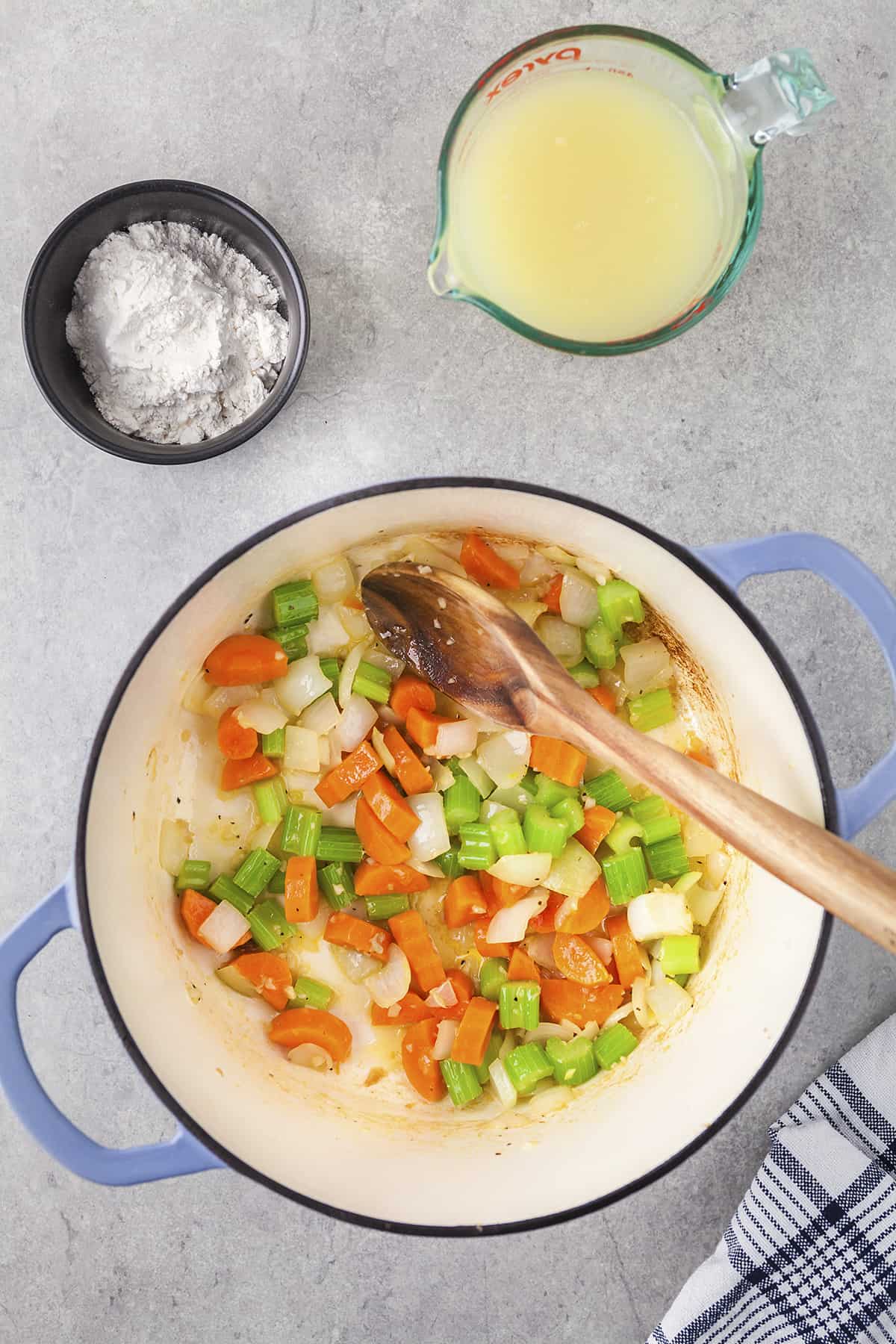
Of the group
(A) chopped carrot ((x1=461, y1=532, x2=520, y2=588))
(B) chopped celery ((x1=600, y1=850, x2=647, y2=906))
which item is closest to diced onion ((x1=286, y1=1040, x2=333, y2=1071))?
(B) chopped celery ((x1=600, y1=850, x2=647, y2=906))

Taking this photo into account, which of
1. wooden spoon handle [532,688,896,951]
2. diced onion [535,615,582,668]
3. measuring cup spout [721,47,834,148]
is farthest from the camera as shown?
diced onion [535,615,582,668]

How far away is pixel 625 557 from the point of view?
4.89ft

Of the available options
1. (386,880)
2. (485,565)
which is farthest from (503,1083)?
(485,565)

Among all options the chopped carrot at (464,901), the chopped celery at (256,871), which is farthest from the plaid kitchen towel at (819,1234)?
the chopped celery at (256,871)

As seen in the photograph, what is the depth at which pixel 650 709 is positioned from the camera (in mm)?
1651

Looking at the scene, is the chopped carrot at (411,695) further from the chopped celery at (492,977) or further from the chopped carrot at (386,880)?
the chopped celery at (492,977)

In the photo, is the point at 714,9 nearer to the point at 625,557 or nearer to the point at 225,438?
the point at 625,557

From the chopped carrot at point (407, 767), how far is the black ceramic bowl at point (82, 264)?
0.51 metres

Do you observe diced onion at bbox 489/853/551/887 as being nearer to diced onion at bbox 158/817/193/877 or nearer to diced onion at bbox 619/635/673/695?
diced onion at bbox 619/635/673/695

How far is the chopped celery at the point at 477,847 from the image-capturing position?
1.64 m

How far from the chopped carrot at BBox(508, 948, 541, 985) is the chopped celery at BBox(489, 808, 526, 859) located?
0.56ft

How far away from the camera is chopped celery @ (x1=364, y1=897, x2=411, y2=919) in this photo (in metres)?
1.66

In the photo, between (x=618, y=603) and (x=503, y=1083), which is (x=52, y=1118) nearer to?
(x=503, y=1083)

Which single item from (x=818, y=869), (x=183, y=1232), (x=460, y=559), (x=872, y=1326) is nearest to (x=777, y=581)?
(x=460, y=559)
